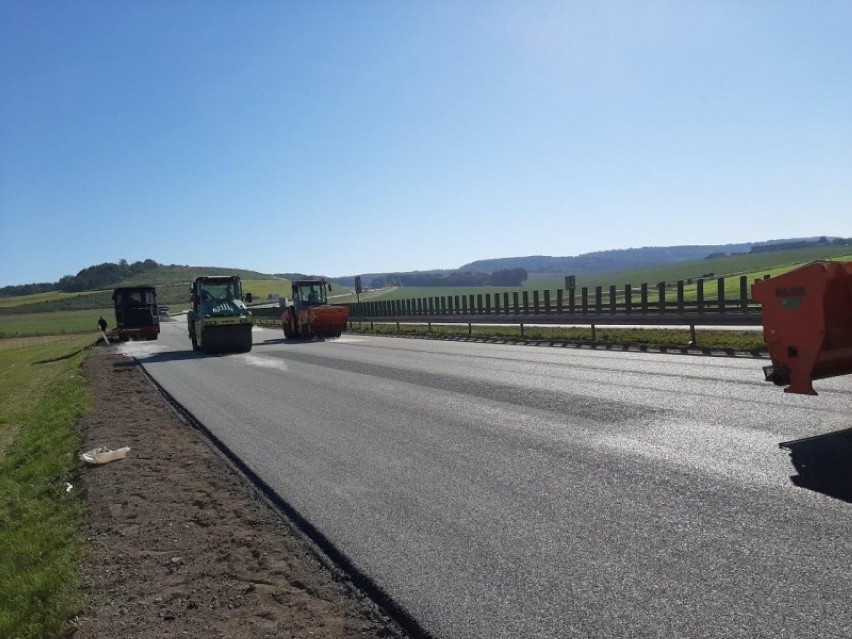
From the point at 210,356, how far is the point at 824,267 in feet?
71.7

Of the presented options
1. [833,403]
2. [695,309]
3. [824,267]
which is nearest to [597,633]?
[824,267]

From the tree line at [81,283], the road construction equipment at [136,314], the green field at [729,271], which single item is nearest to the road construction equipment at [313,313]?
the road construction equipment at [136,314]

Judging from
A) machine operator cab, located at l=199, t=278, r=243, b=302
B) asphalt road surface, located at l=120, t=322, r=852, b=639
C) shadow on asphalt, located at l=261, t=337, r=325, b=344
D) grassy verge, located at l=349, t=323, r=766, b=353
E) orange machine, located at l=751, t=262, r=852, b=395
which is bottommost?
shadow on asphalt, located at l=261, t=337, r=325, b=344

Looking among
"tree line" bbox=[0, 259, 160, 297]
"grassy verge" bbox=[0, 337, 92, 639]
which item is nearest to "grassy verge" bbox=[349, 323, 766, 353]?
"grassy verge" bbox=[0, 337, 92, 639]

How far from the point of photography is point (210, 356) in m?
25.2

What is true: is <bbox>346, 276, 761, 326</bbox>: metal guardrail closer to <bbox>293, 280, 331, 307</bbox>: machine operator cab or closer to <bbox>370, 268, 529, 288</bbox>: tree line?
<bbox>293, 280, 331, 307</bbox>: machine operator cab

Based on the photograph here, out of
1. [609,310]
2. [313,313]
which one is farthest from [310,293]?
[609,310]

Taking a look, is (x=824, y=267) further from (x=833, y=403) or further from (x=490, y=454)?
(x=490, y=454)

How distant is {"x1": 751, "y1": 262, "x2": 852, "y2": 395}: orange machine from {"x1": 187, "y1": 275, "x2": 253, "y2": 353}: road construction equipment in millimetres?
20425

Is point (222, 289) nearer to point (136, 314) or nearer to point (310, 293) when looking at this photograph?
point (310, 293)

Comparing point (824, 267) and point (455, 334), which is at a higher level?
point (824, 267)

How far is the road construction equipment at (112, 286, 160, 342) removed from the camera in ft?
129

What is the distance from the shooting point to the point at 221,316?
81.9ft

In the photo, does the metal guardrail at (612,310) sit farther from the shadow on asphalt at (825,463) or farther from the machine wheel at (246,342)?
the machine wheel at (246,342)
